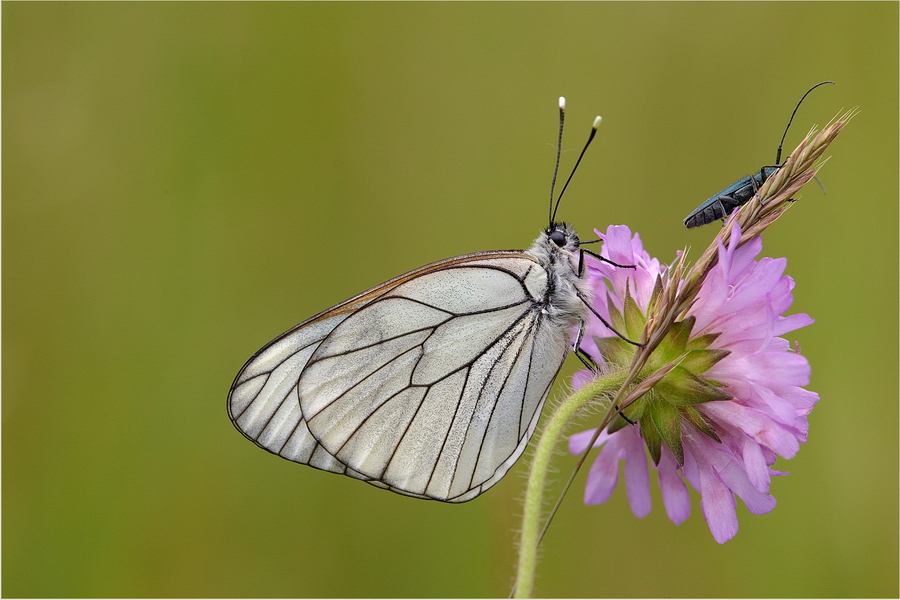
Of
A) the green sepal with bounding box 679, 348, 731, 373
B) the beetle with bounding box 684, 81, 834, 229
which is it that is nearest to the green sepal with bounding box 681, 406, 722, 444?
the green sepal with bounding box 679, 348, 731, 373

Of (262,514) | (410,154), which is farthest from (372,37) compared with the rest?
(262,514)

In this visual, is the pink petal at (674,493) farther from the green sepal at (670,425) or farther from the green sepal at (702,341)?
the green sepal at (702,341)

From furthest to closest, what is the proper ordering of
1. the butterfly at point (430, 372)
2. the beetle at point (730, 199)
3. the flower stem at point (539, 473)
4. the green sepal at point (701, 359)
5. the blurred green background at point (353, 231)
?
the blurred green background at point (353, 231), the butterfly at point (430, 372), the beetle at point (730, 199), the green sepal at point (701, 359), the flower stem at point (539, 473)

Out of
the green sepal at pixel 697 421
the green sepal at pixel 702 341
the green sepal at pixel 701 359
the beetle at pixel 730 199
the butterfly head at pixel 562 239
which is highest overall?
the beetle at pixel 730 199

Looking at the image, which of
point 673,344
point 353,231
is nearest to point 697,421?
point 673,344

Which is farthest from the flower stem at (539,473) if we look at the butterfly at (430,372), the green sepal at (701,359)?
the butterfly at (430,372)

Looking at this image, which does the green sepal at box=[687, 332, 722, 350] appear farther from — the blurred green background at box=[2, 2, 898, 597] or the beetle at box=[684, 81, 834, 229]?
the blurred green background at box=[2, 2, 898, 597]
